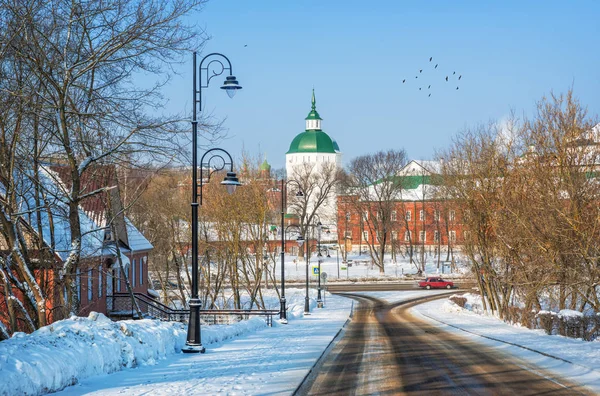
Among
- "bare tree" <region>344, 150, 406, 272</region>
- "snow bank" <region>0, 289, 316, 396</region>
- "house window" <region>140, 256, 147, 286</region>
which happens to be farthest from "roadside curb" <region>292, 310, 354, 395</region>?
"bare tree" <region>344, 150, 406, 272</region>

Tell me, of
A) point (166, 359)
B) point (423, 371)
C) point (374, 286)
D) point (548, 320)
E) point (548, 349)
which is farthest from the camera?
point (374, 286)

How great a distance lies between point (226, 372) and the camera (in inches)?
530

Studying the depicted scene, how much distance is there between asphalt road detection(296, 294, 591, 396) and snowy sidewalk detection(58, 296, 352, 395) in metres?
0.51

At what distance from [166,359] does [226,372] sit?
2.02 metres

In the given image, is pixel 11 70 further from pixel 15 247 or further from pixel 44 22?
pixel 15 247

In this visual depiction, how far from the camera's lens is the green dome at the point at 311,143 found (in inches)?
5512

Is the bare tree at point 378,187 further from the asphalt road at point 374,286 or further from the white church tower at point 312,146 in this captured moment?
the white church tower at point 312,146

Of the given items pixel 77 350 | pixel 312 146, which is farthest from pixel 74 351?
pixel 312 146

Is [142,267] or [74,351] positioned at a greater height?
[142,267]

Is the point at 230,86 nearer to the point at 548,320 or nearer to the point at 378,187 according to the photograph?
the point at 548,320

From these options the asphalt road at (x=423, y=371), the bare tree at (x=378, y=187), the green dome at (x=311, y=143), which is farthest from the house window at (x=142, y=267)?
the green dome at (x=311, y=143)

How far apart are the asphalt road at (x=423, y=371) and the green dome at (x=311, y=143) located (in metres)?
118

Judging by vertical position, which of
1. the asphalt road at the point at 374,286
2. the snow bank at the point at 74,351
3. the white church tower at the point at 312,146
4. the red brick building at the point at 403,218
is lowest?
the asphalt road at the point at 374,286

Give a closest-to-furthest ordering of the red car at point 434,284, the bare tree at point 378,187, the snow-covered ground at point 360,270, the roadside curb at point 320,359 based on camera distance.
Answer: the roadside curb at point 320,359
the red car at point 434,284
the snow-covered ground at point 360,270
the bare tree at point 378,187
